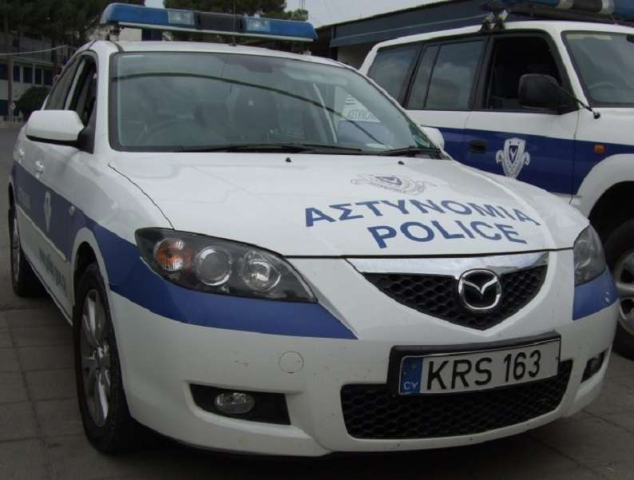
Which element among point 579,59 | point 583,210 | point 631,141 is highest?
point 579,59

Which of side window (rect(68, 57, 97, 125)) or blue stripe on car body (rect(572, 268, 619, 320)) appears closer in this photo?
blue stripe on car body (rect(572, 268, 619, 320))

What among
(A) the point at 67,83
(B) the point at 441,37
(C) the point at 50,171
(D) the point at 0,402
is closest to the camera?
(D) the point at 0,402

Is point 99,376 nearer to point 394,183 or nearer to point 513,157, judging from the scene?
point 394,183

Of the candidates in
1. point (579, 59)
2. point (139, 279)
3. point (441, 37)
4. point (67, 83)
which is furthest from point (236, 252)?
point (441, 37)

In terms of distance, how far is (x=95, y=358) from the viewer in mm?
3074

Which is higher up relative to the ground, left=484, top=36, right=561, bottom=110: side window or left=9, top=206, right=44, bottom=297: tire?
left=484, top=36, right=561, bottom=110: side window

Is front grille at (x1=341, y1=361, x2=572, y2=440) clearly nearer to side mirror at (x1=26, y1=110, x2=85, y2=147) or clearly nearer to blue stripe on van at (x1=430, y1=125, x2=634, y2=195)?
side mirror at (x1=26, y1=110, x2=85, y2=147)

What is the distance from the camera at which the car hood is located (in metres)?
2.63

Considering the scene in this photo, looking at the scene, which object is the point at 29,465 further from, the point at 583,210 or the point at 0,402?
the point at 583,210

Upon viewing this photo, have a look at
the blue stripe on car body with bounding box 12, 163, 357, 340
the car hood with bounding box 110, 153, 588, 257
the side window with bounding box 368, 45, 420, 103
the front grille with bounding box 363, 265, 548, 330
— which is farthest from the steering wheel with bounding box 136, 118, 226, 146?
the side window with bounding box 368, 45, 420, 103

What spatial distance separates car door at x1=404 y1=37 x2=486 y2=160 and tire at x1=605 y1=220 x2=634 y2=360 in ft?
4.62

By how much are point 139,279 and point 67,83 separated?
8.54 feet

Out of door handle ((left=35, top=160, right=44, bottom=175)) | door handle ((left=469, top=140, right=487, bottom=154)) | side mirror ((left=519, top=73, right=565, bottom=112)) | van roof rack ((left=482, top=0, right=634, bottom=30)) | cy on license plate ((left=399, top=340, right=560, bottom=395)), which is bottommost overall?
cy on license plate ((left=399, top=340, right=560, bottom=395))

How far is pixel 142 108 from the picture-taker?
3643 millimetres
